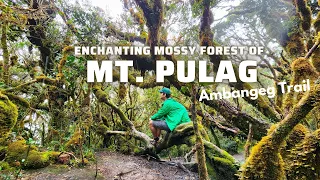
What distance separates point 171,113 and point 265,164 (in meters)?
4.33

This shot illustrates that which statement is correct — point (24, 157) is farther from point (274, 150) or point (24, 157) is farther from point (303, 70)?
point (303, 70)

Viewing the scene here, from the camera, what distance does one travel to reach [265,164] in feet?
7.00

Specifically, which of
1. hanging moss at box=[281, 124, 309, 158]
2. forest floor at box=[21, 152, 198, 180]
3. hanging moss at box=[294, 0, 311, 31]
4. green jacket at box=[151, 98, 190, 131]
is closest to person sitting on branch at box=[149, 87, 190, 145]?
green jacket at box=[151, 98, 190, 131]

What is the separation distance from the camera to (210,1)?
7012 millimetres

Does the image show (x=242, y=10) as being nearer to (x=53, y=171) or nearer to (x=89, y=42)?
(x=89, y=42)

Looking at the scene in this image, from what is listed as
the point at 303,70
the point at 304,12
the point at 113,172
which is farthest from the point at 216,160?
the point at 304,12

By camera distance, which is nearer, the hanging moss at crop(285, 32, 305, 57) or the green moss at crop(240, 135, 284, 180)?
the green moss at crop(240, 135, 284, 180)

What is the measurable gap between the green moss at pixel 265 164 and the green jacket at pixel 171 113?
4102mm

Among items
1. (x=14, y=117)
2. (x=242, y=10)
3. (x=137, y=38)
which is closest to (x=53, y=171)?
(x=14, y=117)

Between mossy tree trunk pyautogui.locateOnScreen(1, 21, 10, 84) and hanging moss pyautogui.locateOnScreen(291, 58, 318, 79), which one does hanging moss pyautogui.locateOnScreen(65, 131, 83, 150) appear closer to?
mossy tree trunk pyautogui.locateOnScreen(1, 21, 10, 84)

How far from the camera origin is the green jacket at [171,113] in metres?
6.27

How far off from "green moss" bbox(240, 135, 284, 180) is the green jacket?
13.5 ft

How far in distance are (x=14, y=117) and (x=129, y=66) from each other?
5985mm

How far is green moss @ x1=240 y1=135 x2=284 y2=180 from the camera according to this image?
2.11m
